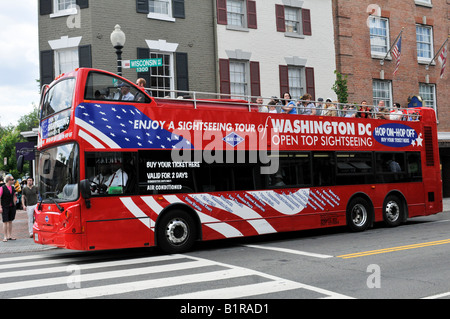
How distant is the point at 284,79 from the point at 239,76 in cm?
227

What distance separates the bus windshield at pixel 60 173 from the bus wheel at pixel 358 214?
7820 mm

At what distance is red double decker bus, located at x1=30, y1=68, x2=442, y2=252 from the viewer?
9820 millimetres

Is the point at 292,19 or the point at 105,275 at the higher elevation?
the point at 292,19

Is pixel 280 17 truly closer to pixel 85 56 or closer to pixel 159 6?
pixel 159 6

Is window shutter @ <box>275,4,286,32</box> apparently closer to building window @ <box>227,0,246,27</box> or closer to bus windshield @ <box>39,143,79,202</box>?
building window @ <box>227,0,246,27</box>

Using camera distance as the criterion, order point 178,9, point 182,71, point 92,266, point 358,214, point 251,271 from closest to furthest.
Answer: point 251,271 < point 92,266 < point 358,214 < point 182,71 < point 178,9

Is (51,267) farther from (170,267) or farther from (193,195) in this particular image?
(193,195)

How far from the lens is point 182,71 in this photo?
1950 cm

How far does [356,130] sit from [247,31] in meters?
8.64

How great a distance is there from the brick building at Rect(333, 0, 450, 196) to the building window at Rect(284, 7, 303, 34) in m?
2.29

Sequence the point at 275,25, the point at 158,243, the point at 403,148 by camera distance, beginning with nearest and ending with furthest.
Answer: the point at 158,243 → the point at 403,148 → the point at 275,25

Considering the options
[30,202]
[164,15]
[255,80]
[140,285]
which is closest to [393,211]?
[255,80]

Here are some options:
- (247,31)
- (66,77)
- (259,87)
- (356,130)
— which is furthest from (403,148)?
(66,77)

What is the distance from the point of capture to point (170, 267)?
29.6 feet
